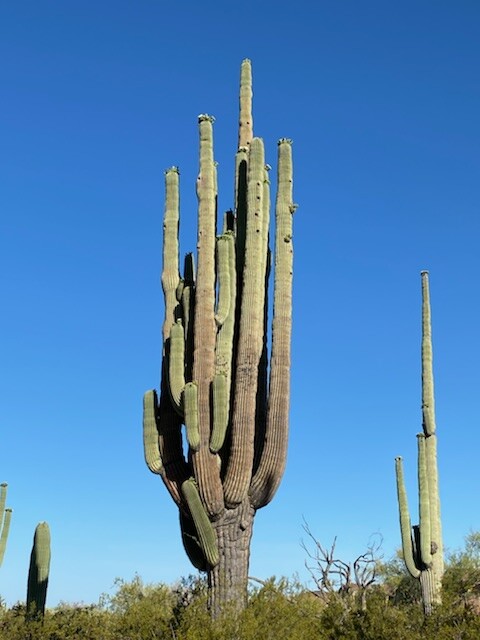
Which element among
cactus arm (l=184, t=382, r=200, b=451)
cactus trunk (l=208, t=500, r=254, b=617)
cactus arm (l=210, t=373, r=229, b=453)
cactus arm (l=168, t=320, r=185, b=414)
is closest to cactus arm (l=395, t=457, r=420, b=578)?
cactus trunk (l=208, t=500, r=254, b=617)

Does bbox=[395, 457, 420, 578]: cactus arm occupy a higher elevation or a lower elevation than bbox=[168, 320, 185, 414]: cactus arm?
lower

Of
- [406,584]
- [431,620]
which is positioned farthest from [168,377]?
[406,584]

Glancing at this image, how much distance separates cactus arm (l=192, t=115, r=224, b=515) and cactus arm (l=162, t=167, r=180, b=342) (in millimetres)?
712

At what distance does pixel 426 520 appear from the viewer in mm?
16625

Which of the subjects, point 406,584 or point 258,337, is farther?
point 406,584

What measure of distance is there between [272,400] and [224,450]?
42.5 inches

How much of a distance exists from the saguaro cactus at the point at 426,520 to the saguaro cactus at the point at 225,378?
441 centimetres

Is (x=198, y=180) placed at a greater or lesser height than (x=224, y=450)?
greater

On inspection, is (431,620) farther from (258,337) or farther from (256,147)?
(256,147)

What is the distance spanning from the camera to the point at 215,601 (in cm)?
1288

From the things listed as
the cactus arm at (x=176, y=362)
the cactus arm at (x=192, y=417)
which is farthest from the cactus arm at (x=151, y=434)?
the cactus arm at (x=192, y=417)

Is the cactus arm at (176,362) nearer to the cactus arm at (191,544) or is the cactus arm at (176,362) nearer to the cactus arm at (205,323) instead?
the cactus arm at (205,323)

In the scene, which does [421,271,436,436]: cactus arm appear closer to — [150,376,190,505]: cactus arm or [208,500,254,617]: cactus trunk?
[208,500,254,617]: cactus trunk

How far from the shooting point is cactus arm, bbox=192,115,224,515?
13133 mm
